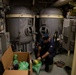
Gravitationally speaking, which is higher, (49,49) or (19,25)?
(19,25)

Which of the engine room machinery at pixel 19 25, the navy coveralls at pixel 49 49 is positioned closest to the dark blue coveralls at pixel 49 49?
the navy coveralls at pixel 49 49

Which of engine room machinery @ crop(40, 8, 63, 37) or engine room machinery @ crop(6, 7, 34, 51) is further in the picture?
engine room machinery @ crop(40, 8, 63, 37)

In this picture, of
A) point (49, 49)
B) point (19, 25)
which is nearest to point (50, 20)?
point (19, 25)

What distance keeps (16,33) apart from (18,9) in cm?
71

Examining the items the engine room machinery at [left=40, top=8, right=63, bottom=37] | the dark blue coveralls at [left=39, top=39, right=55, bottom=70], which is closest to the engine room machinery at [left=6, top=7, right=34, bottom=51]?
the engine room machinery at [left=40, top=8, right=63, bottom=37]

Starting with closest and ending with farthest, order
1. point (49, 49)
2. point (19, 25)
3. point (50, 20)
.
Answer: point (49, 49), point (19, 25), point (50, 20)

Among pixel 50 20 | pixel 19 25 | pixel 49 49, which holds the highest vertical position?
pixel 50 20

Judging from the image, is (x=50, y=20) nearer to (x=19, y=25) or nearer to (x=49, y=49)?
(x=19, y=25)

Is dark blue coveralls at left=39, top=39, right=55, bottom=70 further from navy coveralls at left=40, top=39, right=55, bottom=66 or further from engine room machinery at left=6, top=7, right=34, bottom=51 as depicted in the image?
engine room machinery at left=6, top=7, right=34, bottom=51

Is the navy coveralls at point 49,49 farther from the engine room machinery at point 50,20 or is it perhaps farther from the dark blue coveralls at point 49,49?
the engine room machinery at point 50,20

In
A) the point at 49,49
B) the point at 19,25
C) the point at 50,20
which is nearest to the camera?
the point at 49,49

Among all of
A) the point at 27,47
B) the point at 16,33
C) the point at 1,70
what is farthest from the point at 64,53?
the point at 1,70

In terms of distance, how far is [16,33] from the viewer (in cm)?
330

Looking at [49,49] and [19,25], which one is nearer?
[49,49]
